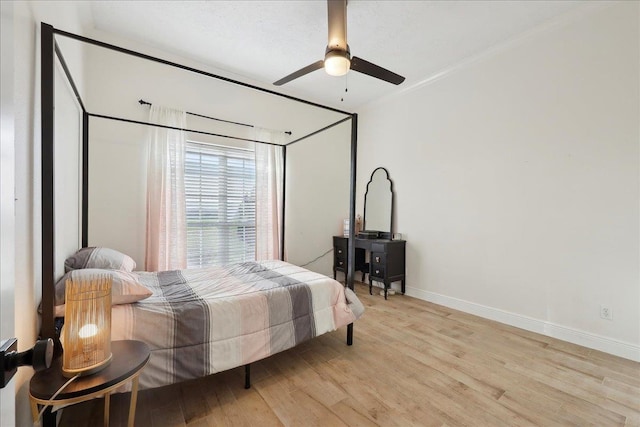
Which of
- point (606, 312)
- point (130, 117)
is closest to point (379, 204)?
point (606, 312)

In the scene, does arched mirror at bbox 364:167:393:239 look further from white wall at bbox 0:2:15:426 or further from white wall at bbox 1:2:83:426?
white wall at bbox 0:2:15:426

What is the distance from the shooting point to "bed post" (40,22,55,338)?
1305 mm

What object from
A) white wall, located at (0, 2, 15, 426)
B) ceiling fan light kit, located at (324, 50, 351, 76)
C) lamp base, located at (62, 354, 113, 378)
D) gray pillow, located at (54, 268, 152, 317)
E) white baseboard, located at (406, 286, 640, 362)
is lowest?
white baseboard, located at (406, 286, 640, 362)

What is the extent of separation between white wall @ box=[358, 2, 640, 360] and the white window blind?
7.48 feet

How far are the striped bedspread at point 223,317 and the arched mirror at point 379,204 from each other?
1959 mm

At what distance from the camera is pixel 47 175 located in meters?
1.30

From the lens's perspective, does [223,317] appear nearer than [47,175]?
No

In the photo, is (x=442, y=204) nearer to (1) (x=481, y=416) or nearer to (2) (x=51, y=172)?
(1) (x=481, y=416)

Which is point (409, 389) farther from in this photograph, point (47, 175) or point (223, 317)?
point (47, 175)

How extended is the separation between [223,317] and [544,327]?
296 centimetres

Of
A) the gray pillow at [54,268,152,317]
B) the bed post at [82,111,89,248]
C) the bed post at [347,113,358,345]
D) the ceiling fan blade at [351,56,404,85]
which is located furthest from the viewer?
the bed post at [82,111,89,248]

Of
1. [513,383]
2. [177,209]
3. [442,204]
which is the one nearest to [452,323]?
[513,383]

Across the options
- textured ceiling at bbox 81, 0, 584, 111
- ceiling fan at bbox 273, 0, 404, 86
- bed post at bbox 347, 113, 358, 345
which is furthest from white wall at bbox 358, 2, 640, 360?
bed post at bbox 347, 113, 358, 345

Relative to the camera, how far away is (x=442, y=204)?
357cm
